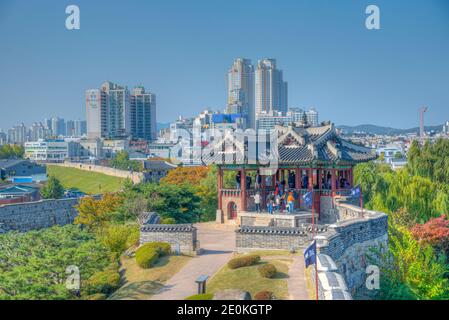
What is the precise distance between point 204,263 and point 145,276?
9.28 feet

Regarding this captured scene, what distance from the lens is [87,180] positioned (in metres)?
94.1

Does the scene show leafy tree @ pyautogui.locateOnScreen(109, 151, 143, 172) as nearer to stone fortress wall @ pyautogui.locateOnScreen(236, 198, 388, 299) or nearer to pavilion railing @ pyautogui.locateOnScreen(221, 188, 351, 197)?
pavilion railing @ pyautogui.locateOnScreen(221, 188, 351, 197)

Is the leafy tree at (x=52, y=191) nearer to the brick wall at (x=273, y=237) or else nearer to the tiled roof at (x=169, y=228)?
the tiled roof at (x=169, y=228)

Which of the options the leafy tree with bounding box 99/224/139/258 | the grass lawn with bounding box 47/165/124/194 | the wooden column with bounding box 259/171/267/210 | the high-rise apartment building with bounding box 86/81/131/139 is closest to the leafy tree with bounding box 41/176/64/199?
the grass lawn with bounding box 47/165/124/194

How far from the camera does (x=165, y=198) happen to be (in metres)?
36.9

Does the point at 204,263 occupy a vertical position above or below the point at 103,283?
above

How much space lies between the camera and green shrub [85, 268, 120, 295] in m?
22.9

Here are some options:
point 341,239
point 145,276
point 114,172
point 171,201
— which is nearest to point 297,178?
point 171,201

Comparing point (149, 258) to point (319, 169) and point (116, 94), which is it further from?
point (116, 94)

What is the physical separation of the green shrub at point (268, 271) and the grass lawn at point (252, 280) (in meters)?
0.15

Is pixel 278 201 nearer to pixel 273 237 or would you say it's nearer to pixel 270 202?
pixel 270 202

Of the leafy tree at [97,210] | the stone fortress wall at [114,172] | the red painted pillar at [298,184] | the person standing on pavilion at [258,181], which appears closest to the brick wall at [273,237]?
the red painted pillar at [298,184]
